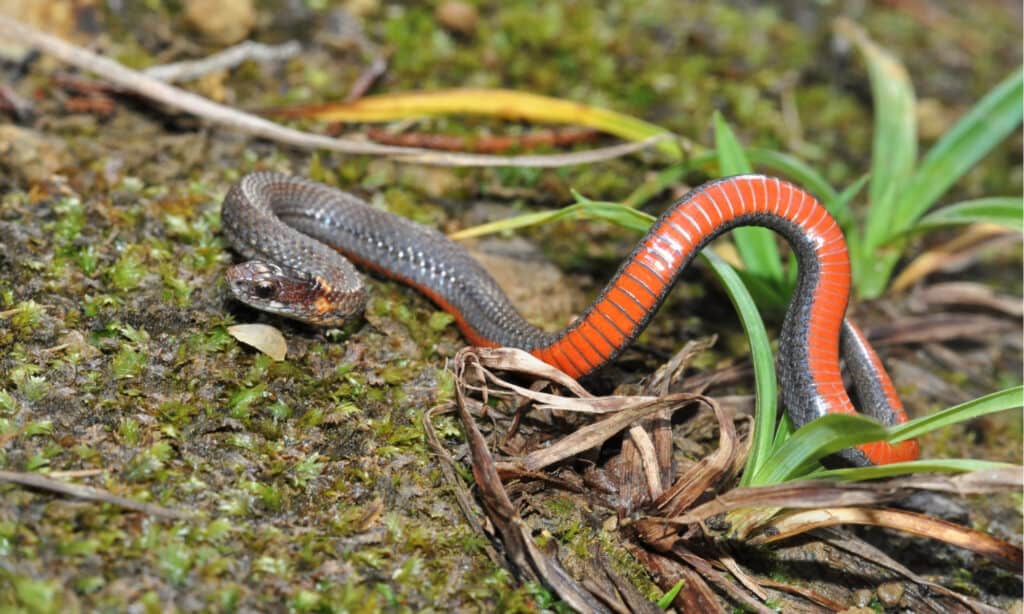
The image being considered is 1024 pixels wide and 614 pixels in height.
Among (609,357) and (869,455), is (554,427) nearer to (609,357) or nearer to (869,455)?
(609,357)

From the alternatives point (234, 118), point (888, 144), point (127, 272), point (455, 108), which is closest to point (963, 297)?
point (888, 144)

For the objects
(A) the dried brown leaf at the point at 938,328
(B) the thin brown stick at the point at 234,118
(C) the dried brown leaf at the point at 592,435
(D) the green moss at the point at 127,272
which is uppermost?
(A) the dried brown leaf at the point at 938,328

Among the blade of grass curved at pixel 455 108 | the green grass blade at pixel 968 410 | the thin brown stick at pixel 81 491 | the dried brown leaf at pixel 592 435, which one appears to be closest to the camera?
the thin brown stick at pixel 81 491

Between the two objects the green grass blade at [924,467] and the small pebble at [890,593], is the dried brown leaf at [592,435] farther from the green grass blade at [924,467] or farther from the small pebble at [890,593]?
the small pebble at [890,593]

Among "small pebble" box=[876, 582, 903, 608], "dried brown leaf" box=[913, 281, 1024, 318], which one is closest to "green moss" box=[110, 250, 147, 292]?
"small pebble" box=[876, 582, 903, 608]

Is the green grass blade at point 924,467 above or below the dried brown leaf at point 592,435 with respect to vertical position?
above

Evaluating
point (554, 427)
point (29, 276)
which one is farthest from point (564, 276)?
point (29, 276)

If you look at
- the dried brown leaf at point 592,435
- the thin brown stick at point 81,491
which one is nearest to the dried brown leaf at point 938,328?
the dried brown leaf at point 592,435
